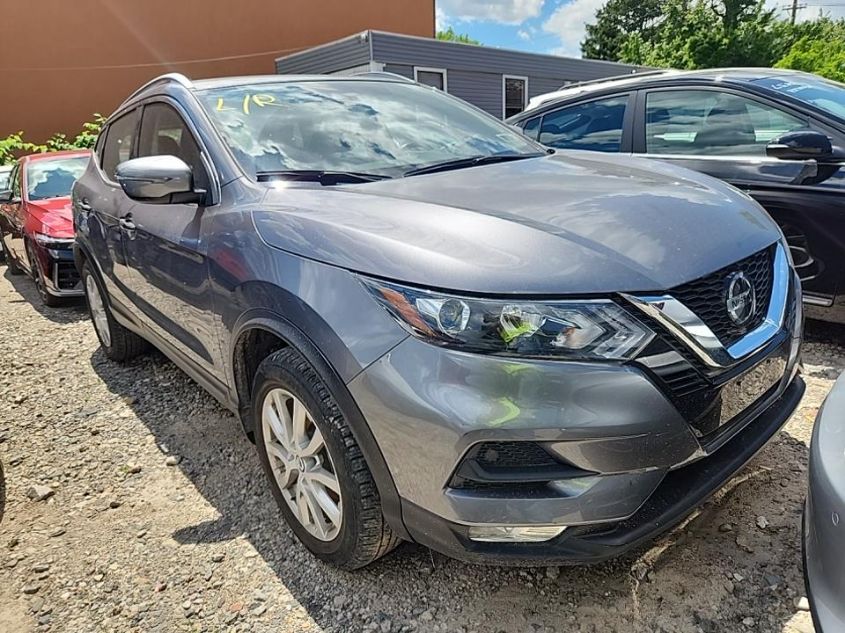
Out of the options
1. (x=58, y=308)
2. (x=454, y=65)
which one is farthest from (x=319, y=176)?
(x=454, y=65)

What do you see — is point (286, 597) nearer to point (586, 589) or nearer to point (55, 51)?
point (586, 589)

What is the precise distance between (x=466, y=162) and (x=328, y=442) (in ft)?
4.35

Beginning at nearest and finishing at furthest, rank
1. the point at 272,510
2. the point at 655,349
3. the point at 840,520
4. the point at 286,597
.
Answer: the point at 840,520 < the point at 655,349 < the point at 286,597 < the point at 272,510

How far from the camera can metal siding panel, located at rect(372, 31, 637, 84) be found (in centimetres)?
1467

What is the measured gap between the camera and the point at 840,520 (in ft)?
4.35

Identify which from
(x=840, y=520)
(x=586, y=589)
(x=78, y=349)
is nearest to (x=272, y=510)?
(x=586, y=589)

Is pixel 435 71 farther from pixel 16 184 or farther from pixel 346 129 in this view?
pixel 346 129

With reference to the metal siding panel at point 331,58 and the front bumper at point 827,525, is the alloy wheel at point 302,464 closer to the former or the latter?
the front bumper at point 827,525

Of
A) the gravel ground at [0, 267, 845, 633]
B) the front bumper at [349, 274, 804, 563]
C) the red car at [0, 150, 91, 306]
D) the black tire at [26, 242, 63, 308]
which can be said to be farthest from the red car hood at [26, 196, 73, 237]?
the front bumper at [349, 274, 804, 563]

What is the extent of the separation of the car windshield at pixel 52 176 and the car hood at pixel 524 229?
236 inches

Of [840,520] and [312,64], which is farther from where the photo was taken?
[312,64]

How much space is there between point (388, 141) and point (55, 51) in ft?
54.7

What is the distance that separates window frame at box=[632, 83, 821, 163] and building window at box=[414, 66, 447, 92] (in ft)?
39.1

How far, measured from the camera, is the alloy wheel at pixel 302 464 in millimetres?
2049
